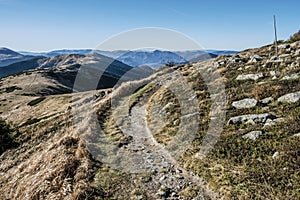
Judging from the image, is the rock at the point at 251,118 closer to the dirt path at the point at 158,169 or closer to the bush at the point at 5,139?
the dirt path at the point at 158,169

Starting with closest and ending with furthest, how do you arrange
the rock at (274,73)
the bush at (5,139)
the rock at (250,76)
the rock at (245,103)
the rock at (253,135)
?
the rock at (253,135) < the rock at (245,103) < the rock at (274,73) < the rock at (250,76) < the bush at (5,139)

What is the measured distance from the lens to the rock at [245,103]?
2187 cm

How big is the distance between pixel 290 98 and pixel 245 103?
11.2 feet

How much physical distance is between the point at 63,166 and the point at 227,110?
13665 mm

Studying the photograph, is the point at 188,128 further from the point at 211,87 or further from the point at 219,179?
the point at 211,87

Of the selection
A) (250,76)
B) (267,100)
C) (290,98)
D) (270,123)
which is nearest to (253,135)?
(270,123)

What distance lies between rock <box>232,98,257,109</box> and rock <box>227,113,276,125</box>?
257cm

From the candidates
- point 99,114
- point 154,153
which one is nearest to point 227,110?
point 154,153

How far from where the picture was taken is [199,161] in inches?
611

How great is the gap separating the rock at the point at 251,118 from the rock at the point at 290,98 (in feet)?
10.4

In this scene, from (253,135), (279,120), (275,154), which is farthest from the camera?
(279,120)

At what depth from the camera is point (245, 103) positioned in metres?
22.6

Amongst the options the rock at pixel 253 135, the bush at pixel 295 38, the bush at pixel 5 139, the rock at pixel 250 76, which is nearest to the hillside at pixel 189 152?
the rock at pixel 253 135

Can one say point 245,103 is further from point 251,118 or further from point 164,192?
point 164,192
